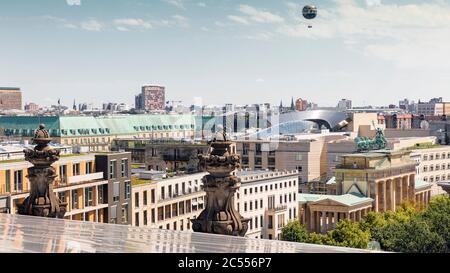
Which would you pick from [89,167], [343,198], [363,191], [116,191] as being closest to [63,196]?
[89,167]

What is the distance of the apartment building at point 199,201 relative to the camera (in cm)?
8312

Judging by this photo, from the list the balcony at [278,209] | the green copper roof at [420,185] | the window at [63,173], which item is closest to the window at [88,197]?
the window at [63,173]

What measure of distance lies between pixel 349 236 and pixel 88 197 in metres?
31.4

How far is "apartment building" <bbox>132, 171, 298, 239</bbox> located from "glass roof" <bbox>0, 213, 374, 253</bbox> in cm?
3813

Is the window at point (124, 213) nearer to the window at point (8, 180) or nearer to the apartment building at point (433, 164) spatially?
the window at point (8, 180)

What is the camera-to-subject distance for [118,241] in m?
19.2

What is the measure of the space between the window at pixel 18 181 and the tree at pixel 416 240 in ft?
129

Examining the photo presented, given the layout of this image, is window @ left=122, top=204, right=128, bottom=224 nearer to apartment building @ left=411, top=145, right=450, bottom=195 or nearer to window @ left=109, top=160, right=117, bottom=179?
window @ left=109, top=160, right=117, bottom=179

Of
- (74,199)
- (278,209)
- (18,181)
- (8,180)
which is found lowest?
(278,209)

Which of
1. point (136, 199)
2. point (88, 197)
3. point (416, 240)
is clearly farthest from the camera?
point (416, 240)

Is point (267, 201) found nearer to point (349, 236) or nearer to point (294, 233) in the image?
point (294, 233)
